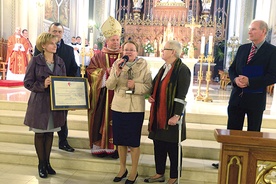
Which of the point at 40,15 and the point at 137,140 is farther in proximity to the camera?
the point at 40,15

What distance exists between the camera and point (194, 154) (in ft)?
12.3

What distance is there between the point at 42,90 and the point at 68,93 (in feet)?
0.92

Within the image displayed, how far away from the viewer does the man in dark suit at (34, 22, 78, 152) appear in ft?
11.0

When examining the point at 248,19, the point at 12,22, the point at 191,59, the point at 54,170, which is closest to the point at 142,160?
the point at 54,170

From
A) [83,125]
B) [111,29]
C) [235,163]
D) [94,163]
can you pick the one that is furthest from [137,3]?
[235,163]

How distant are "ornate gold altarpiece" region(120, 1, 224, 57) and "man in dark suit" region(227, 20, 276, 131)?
10.1 m

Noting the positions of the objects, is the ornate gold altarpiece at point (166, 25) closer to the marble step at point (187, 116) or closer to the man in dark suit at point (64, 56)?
the marble step at point (187, 116)

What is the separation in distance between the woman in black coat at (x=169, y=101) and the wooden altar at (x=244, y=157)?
1.12 metres

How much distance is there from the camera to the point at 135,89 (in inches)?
113

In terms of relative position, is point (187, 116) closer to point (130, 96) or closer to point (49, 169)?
point (130, 96)

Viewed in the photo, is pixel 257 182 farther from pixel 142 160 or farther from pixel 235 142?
pixel 142 160

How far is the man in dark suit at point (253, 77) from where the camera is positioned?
2.73 meters

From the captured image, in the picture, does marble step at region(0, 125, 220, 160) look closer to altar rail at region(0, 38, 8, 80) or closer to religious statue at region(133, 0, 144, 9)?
altar rail at region(0, 38, 8, 80)

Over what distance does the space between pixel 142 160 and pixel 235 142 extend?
2.13 metres
